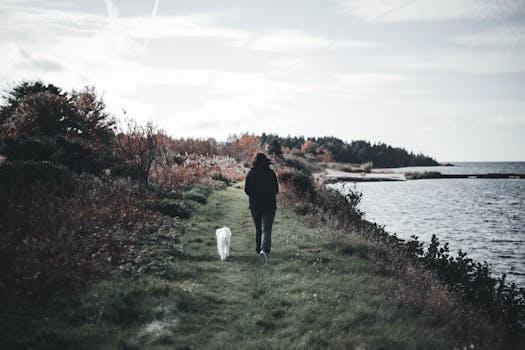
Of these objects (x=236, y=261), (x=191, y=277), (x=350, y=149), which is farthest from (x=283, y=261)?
(x=350, y=149)

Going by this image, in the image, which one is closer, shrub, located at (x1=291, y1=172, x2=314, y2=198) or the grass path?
the grass path

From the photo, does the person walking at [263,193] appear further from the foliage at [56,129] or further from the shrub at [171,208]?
the foliage at [56,129]

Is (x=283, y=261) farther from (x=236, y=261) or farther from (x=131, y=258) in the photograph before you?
(x=131, y=258)

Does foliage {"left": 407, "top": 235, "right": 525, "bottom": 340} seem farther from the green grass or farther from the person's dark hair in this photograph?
the person's dark hair

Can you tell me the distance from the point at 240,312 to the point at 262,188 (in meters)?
3.91

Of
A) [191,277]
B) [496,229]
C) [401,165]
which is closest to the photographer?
[191,277]

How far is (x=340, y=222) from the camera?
52.3 ft

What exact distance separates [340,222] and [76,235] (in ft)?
33.6

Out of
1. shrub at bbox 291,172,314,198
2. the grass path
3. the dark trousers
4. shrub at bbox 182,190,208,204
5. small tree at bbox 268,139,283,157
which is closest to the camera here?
the grass path

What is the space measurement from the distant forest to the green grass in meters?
95.1

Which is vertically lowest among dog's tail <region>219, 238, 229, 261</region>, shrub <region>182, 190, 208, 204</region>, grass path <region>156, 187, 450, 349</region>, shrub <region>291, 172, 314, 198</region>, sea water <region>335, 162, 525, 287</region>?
sea water <region>335, 162, 525, 287</region>

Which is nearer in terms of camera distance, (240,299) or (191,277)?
(240,299)

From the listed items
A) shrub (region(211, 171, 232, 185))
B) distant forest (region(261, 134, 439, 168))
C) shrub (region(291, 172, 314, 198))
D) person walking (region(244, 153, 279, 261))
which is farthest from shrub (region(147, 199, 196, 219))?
distant forest (region(261, 134, 439, 168))

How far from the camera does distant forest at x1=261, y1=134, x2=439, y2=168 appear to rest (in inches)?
4528
